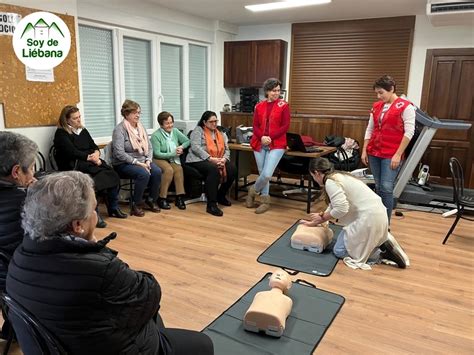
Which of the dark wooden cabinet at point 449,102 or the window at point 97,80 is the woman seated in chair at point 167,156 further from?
the dark wooden cabinet at point 449,102

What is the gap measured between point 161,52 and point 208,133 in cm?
170

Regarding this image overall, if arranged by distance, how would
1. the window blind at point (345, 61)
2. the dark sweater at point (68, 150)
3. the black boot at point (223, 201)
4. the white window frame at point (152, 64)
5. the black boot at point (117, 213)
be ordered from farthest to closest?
the window blind at point (345, 61), the white window frame at point (152, 64), the black boot at point (223, 201), the black boot at point (117, 213), the dark sweater at point (68, 150)

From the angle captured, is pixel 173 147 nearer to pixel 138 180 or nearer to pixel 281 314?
pixel 138 180

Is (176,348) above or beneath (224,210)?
above

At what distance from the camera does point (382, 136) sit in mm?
3627

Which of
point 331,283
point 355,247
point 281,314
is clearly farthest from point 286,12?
point 281,314

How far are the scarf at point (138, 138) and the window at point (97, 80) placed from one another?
696mm

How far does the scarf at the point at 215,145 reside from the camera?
464cm

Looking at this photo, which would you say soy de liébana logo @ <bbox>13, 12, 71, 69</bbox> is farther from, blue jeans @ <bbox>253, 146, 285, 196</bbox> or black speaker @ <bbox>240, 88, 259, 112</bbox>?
black speaker @ <bbox>240, 88, 259, 112</bbox>

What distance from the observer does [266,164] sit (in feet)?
14.7

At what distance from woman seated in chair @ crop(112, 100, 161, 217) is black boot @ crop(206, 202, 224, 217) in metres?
0.63

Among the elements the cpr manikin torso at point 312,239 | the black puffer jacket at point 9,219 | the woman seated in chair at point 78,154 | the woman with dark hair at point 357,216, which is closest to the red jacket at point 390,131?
the woman with dark hair at point 357,216

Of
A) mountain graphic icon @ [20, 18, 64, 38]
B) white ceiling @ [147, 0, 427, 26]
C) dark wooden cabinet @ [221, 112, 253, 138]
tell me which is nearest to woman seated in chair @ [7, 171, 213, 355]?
mountain graphic icon @ [20, 18, 64, 38]

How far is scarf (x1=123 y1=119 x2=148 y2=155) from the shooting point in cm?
427
